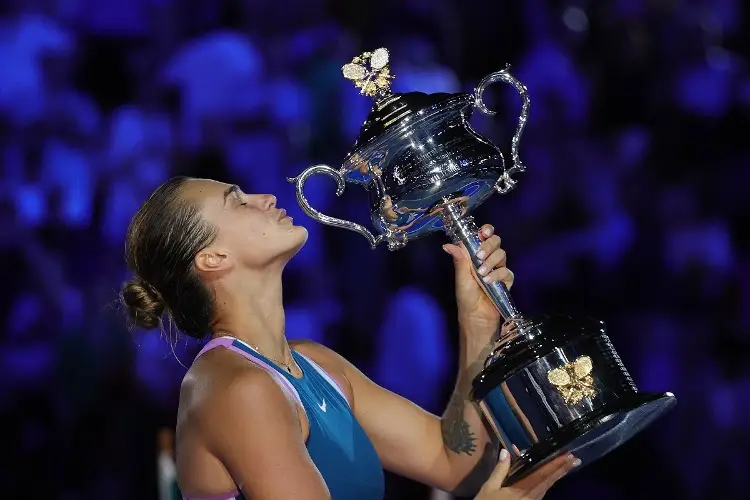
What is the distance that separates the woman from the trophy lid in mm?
191

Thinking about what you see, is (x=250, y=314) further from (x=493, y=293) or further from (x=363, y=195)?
(x=363, y=195)

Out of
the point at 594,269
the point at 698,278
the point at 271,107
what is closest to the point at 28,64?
the point at 271,107

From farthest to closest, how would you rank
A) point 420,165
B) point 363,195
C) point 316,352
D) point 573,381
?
point 363,195
point 316,352
point 420,165
point 573,381

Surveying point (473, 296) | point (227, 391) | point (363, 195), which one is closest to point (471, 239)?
point (473, 296)

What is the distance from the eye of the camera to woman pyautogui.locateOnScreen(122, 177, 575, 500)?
4.58 ft

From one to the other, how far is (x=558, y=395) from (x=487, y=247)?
0.92ft

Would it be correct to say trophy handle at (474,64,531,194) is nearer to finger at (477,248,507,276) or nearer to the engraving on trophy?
finger at (477,248,507,276)

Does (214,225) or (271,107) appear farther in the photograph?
(271,107)

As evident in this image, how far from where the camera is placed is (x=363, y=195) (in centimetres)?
323

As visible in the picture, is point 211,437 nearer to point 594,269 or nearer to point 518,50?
point 594,269

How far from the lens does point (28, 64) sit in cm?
327

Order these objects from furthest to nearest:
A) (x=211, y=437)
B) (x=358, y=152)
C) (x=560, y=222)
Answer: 1. (x=560, y=222)
2. (x=358, y=152)
3. (x=211, y=437)

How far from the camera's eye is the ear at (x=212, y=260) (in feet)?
5.20

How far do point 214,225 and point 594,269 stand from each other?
1932 mm
